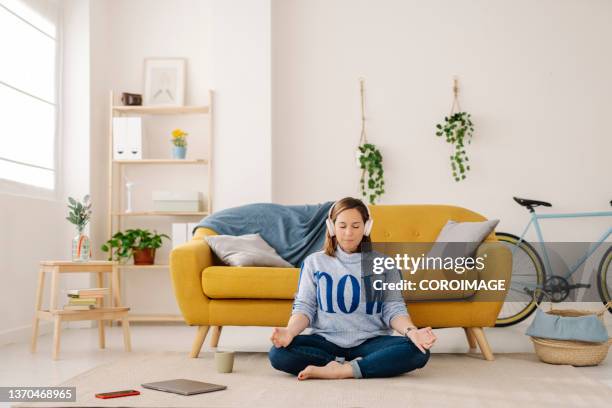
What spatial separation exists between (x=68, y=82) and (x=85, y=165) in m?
0.59

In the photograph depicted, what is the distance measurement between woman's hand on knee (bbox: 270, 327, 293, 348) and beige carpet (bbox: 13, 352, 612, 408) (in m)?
0.16

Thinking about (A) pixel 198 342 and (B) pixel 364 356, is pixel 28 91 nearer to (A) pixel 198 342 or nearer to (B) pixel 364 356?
(A) pixel 198 342

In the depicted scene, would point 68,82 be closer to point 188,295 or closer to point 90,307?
point 90,307

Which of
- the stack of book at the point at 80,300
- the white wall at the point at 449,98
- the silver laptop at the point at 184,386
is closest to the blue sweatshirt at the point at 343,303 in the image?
the silver laptop at the point at 184,386

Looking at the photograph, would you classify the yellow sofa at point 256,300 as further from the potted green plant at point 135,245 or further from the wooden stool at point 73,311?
the potted green plant at point 135,245

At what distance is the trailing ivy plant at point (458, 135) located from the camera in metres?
4.93

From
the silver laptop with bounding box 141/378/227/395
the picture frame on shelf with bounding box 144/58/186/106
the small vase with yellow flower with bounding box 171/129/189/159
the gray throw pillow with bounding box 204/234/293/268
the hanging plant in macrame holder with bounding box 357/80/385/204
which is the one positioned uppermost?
the picture frame on shelf with bounding box 144/58/186/106

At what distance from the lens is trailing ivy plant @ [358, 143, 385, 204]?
195 inches

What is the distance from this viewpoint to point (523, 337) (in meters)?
4.29

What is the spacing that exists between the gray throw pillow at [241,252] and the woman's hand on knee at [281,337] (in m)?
0.93

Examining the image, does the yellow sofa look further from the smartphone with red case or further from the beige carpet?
the smartphone with red case

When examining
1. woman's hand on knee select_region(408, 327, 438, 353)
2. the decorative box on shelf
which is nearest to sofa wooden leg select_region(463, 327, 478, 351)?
woman's hand on knee select_region(408, 327, 438, 353)

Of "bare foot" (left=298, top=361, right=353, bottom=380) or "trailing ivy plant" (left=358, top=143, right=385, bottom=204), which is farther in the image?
"trailing ivy plant" (left=358, top=143, right=385, bottom=204)

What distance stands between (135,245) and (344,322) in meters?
2.47
